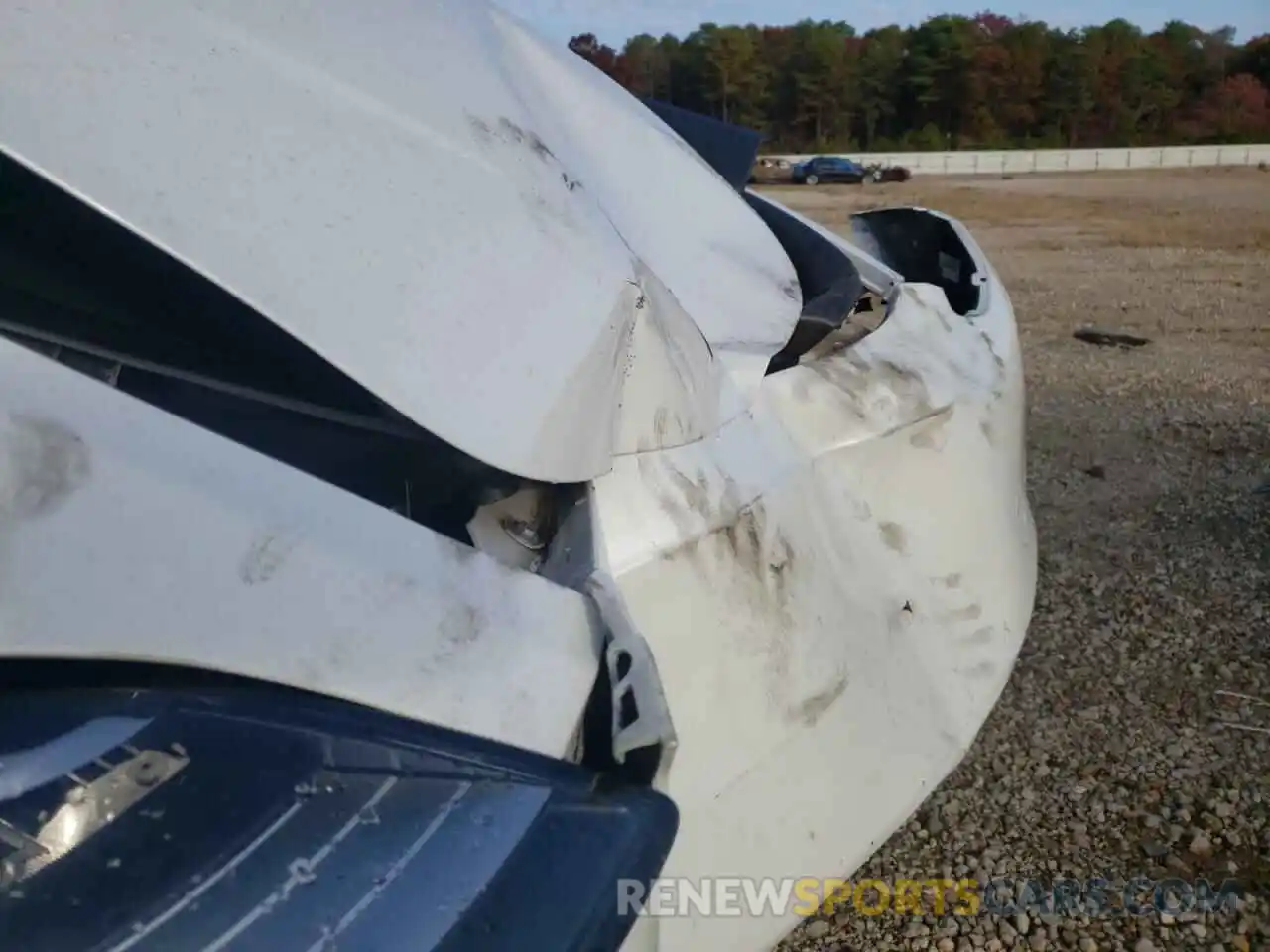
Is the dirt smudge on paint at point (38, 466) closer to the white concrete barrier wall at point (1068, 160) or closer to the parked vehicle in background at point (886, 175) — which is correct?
the parked vehicle in background at point (886, 175)

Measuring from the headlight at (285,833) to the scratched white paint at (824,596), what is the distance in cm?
20

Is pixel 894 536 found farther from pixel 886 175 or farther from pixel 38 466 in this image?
pixel 886 175

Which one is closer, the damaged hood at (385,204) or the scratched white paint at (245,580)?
the scratched white paint at (245,580)

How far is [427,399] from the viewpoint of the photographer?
1.28 metres

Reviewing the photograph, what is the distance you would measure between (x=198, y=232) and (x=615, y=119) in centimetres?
104

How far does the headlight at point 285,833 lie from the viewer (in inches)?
37.8

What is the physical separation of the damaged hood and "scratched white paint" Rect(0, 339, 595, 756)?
0.49ft

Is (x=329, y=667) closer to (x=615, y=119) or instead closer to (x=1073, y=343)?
(x=615, y=119)

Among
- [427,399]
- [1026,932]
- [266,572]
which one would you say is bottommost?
[1026,932]

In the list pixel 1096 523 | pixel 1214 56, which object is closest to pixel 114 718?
pixel 1096 523

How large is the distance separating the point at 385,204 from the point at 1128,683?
2.54 m

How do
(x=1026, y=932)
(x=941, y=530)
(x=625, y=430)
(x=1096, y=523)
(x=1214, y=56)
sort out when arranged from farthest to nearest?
(x=1214, y=56) < (x=1096, y=523) < (x=1026, y=932) < (x=941, y=530) < (x=625, y=430)

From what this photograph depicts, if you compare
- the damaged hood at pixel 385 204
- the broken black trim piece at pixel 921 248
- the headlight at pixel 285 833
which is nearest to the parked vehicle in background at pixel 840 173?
the broken black trim piece at pixel 921 248

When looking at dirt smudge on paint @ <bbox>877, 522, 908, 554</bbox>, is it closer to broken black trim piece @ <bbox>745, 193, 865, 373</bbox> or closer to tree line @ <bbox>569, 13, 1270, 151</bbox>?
→ broken black trim piece @ <bbox>745, 193, 865, 373</bbox>
